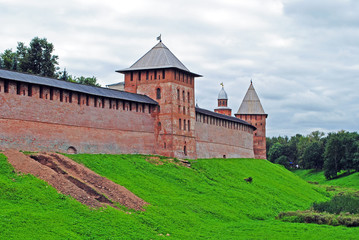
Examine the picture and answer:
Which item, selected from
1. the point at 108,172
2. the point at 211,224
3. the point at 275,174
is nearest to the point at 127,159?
the point at 108,172

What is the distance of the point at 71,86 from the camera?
28.1m

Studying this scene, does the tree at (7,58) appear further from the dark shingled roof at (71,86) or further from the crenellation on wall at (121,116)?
the dark shingled roof at (71,86)

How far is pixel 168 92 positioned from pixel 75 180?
14.5m

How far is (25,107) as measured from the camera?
24.8 m

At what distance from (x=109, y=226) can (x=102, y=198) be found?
9.76ft

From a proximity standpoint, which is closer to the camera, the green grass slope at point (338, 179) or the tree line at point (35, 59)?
the tree line at point (35, 59)

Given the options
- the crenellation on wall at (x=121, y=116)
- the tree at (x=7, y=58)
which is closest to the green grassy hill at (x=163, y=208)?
the crenellation on wall at (x=121, y=116)

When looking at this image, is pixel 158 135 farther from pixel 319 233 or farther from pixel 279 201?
pixel 319 233

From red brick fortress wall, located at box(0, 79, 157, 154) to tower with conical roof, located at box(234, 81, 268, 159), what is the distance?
2935 centimetres

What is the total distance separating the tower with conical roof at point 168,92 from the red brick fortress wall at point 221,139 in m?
3.48

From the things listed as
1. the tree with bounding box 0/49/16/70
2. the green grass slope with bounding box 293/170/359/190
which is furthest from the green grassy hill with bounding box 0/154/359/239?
the green grass slope with bounding box 293/170/359/190

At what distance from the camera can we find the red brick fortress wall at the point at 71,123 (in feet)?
79.2

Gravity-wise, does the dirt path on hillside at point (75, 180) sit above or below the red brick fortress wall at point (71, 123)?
below

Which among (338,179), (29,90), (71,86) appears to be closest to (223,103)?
(338,179)
